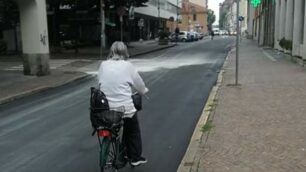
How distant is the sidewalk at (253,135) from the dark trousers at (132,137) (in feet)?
2.02

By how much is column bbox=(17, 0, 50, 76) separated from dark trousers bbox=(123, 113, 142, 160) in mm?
16293

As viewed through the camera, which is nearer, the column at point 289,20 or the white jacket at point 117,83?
the white jacket at point 117,83

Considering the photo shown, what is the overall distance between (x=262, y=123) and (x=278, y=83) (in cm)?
705

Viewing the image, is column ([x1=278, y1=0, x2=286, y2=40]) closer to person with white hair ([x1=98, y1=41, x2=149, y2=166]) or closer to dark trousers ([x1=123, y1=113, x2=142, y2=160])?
dark trousers ([x1=123, y1=113, x2=142, y2=160])

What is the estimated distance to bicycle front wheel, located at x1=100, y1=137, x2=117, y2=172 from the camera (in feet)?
19.6

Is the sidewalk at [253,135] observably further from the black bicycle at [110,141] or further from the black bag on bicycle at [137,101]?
the black bag on bicycle at [137,101]

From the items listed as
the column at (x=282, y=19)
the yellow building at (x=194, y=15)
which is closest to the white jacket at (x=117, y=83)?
the column at (x=282, y=19)

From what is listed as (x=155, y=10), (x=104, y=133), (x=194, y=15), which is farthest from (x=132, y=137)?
(x=194, y=15)

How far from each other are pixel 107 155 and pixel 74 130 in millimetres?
3900

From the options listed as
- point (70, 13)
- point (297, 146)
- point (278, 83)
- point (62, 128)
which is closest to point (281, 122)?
point (297, 146)

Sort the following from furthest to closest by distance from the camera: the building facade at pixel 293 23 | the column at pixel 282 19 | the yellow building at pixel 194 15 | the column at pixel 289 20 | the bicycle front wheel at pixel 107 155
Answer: the yellow building at pixel 194 15
the column at pixel 282 19
the column at pixel 289 20
the building facade at pixel 293 23
the bicycle front wheel at pixel 107 155

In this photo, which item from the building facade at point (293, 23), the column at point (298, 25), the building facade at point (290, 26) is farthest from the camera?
the column at point (298, 25)

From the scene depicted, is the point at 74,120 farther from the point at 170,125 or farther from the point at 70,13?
the point at 70,13

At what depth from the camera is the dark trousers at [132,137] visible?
6367mm
